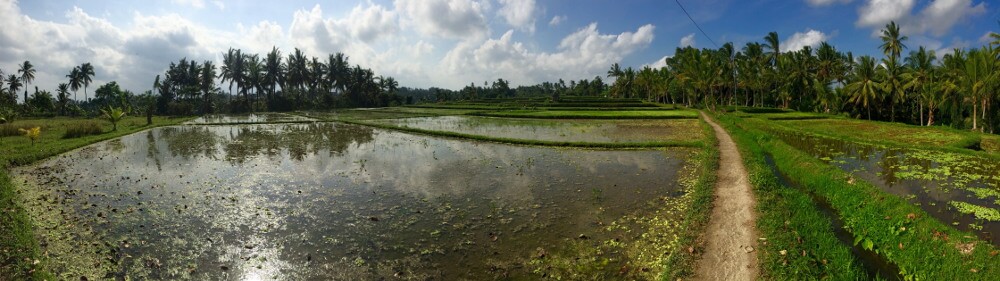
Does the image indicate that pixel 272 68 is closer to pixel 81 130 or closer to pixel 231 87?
pixel 231 87

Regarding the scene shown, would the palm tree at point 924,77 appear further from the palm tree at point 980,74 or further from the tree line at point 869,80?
the palm tree at point 980,74

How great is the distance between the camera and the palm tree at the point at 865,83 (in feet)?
119

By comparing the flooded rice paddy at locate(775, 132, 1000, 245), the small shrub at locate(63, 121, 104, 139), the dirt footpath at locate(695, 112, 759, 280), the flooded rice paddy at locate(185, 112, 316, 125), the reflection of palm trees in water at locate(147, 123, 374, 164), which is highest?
the flooded rice paddy at locate(185, 112, 316, 125)

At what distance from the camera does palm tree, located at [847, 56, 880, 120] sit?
36128 mm

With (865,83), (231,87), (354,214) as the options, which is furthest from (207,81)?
(865,83)

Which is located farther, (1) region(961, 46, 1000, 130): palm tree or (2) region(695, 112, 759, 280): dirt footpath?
(1) region(961, 46, 1000, 130): palm tree

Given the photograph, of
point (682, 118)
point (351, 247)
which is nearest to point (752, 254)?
point (351, 247)

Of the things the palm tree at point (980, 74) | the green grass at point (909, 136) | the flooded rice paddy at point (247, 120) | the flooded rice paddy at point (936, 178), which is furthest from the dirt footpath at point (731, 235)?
the flooded rice paddy at point (247, 120)

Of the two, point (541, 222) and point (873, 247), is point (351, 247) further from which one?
point (873, 247)

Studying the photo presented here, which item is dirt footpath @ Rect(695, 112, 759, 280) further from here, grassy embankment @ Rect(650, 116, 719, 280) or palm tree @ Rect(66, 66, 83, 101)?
palm tree @ Rect(66, 66, 83, 101)

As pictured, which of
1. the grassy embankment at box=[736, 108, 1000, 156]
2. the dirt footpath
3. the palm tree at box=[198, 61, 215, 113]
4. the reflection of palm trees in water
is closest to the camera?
the dirt footpath

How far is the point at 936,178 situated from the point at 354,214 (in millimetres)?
15780

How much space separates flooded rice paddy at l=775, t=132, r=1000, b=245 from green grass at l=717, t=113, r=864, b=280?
2.47 meters

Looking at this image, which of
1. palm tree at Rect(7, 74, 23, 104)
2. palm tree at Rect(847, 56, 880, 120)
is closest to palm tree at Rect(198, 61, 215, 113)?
palm tree at Rect(7, 74, 23, 104)
